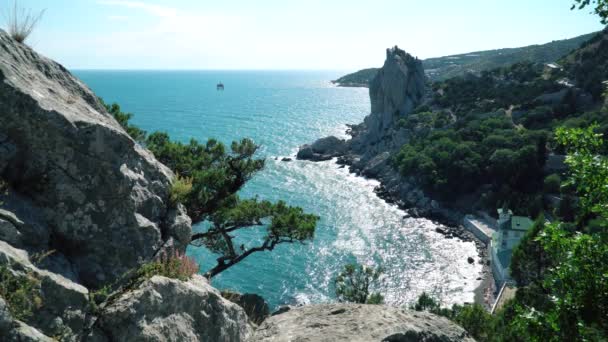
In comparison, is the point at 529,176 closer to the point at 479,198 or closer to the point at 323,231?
the point at 479,198

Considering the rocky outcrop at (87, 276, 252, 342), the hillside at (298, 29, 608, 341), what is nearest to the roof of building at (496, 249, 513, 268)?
the hillside at (298, 29, 608, 341)

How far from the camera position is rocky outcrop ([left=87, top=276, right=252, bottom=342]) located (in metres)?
7.23

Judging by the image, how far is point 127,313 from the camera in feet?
24.0

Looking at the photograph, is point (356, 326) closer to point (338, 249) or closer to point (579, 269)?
point (579, 269)

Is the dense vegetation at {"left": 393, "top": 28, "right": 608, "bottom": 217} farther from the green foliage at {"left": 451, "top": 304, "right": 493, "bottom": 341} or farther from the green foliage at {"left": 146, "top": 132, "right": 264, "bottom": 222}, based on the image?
the green foliage at {"left": 146, "top": 132, "right": 264, "bottom": 222}

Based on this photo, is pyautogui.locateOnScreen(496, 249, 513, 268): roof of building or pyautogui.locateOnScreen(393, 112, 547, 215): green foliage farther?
pyautogui.locateOnScreen(393, 112, 547, 215): green foliage

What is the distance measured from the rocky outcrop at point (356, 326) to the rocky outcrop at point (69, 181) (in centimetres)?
327

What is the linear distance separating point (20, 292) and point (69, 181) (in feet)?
9.79

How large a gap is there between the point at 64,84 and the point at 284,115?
162 m

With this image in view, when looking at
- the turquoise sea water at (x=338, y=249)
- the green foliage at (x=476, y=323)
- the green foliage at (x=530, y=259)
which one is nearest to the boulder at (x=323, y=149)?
the turquoise sea water at (x=338, y=249)

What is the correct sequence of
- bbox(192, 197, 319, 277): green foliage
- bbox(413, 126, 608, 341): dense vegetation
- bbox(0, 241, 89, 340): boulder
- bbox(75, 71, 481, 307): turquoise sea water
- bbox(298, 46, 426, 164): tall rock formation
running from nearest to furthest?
bbox(0, 241, 89, 340): boulder, bbox(413, 126, 608, 341): dense vegetation, bbox(192, 197, 319, 277): green foliage, bbox(75, 71, 481, 307): turquoise sea water, bbox(298, 46, 426, 164): tall rock formation

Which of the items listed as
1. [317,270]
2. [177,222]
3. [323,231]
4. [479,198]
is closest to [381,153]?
[479,198]

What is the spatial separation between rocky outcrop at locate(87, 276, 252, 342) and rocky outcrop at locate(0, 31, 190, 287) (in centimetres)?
117

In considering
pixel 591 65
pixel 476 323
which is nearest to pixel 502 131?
pixel 591 65
